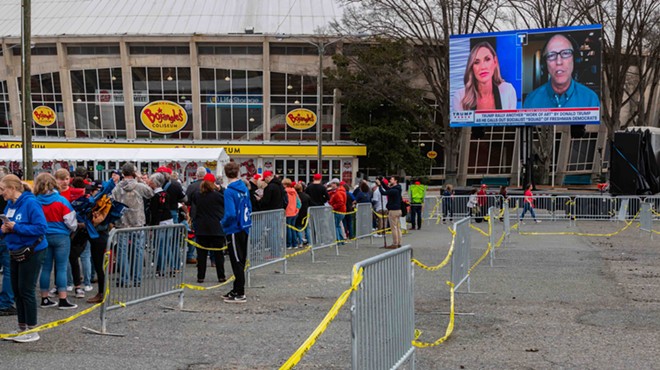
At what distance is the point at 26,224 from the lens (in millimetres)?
8422

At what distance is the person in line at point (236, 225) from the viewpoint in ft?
36.9

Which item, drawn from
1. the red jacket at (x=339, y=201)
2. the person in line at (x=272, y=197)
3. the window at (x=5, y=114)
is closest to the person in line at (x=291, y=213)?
the person in line at (x=272, y=197)

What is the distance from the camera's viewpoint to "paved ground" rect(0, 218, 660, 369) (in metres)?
7.76

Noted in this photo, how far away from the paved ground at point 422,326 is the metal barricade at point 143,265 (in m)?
0.32

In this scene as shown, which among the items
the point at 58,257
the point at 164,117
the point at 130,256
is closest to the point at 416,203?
the point at 58,257

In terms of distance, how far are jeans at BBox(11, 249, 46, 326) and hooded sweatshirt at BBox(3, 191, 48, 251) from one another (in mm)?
174

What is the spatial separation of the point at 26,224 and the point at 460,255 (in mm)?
5897

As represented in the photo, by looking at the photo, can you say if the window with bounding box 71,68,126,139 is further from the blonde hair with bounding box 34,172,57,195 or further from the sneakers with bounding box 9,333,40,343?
the sneakers with bounding box 9,333,40,343

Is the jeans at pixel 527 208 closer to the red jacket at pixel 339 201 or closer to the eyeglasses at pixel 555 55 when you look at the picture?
the eyeglasses at pixel 555 55

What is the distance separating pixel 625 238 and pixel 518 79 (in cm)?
1266

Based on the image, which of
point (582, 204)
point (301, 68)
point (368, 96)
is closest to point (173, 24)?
point (301, 68)

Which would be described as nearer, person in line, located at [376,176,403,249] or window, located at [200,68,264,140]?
person in line, located at [376,176,403,249]

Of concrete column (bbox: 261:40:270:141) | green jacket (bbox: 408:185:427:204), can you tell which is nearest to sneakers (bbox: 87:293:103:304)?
green jacket (bbox: 408:185:427:204)

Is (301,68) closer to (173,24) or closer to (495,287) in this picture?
(173,24)
